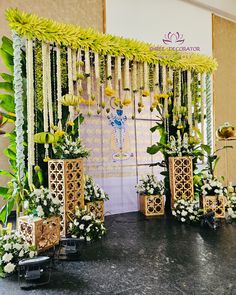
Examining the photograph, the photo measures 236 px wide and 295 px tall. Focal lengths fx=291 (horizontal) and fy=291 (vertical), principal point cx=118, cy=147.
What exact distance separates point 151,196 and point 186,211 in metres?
0.41

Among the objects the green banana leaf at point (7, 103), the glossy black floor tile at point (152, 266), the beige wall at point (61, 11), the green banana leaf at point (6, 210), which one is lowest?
the glossy black floor tile at point (152, 266)

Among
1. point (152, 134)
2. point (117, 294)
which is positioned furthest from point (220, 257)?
point (152, 134)

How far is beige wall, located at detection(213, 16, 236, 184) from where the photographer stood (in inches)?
184

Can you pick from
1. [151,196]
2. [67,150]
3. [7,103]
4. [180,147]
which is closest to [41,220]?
[67,150]

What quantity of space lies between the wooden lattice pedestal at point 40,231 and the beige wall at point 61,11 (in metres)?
1.32

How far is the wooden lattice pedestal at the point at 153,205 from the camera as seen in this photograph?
3.11m

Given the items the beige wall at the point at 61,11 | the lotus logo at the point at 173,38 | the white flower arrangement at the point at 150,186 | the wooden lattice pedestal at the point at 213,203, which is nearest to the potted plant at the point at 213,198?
the wooden lattice pedestal at the point at 213,203

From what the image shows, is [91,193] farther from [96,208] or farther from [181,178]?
[181,178]

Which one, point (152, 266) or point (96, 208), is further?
point (96, 208)

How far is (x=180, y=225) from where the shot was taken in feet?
9.06

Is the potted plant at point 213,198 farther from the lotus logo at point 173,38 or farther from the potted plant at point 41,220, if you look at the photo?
the lotus logo at point 173,38

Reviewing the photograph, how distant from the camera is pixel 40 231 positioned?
6.71ft

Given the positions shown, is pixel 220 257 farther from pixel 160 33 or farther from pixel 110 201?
pixel 160 33

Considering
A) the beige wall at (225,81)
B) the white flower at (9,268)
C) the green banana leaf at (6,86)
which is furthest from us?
the beige wall at (225,81)
